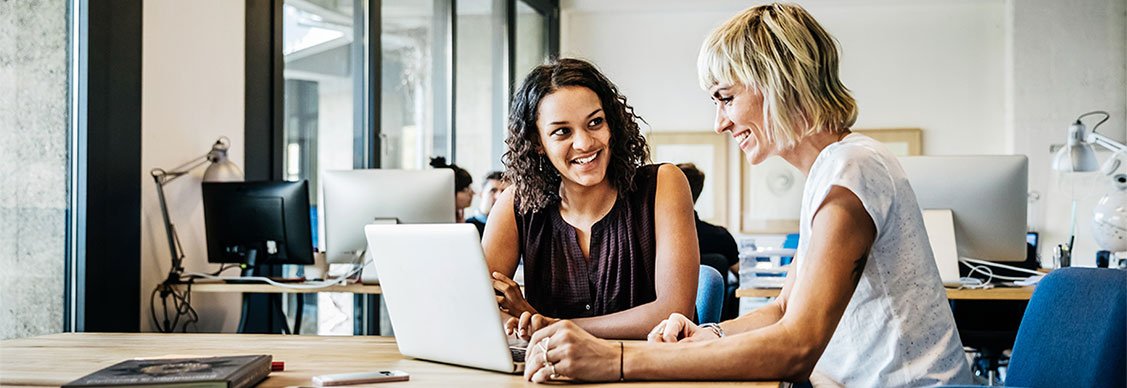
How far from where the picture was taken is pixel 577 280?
87.6 inches

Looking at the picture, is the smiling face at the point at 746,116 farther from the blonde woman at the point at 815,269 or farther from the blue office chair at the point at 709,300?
the blue office chair at the point at 709,300

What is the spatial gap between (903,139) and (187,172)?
5554mm

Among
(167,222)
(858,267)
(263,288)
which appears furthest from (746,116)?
(167,222)

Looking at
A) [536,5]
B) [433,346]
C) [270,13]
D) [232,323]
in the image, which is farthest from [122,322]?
[536,5]

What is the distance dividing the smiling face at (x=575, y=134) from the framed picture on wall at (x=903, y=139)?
5.99m

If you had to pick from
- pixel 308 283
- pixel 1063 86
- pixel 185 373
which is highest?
pixel 1063 86

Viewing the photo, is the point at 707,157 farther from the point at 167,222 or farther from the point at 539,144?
the point at 539,144

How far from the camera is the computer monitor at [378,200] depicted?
149 inches

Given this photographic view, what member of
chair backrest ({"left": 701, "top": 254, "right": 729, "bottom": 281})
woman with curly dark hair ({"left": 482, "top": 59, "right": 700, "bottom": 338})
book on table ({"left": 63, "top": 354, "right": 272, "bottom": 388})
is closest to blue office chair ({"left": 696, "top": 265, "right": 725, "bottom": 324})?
woman with curly dark hair ({"left": 482, "top": 59, "right": 700, "bottom": 338})

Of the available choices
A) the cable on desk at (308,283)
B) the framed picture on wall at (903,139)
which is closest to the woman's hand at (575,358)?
the cable on desk at (308,283)

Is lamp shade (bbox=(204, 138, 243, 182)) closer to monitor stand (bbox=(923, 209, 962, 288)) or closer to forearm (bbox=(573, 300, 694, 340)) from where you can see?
forearm (bbox=(573, 300, 694, 340))

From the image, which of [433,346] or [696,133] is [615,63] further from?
[433,346]

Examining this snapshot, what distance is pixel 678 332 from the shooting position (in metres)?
1.70

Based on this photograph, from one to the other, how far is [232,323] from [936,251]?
2697 millimetres
